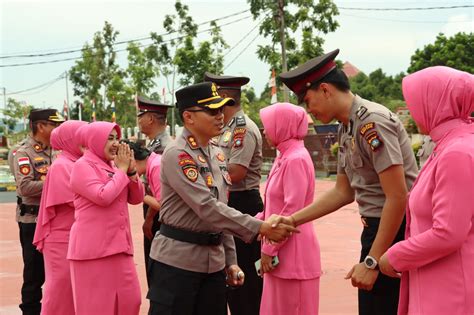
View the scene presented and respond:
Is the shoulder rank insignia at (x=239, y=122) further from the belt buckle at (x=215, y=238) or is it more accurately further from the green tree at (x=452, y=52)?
the green tree at (x=452, y=52)

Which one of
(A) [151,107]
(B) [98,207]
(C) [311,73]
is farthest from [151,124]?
(C) [311,73]

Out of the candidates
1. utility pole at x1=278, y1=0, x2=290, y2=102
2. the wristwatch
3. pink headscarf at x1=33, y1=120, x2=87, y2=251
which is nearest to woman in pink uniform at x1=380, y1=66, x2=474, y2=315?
the wristwatch

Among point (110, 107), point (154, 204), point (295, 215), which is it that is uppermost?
point (295, 215)

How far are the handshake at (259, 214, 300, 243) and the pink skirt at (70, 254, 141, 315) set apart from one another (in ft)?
3.84

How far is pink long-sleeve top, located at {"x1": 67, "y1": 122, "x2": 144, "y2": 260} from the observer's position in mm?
4602

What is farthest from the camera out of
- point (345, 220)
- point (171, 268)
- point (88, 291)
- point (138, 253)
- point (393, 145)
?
point (345, 220)

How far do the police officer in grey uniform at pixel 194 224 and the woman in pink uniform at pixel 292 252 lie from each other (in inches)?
12.6

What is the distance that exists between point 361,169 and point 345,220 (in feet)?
32.0

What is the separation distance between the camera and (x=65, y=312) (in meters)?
5.14

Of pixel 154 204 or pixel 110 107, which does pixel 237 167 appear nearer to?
pixel 154 204

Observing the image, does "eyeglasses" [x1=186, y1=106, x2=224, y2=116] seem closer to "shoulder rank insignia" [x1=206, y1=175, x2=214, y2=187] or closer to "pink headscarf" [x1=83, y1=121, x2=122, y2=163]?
"shoulder rank insignia" [x1=206, y1=175, x2=214, y2=187]

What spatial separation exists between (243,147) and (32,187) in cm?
199

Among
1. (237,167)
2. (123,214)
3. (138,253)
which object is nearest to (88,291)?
(123,214)

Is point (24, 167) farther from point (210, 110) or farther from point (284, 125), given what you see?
point (210, 110)
